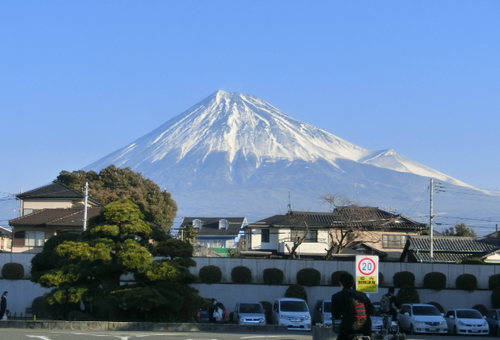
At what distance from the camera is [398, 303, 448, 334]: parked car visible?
2236 centimetres

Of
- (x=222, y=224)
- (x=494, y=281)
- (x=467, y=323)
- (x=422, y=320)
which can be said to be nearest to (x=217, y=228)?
(x=222, y=224)

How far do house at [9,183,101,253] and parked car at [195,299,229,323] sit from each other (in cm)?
1514

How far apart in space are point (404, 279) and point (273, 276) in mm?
A: 6425

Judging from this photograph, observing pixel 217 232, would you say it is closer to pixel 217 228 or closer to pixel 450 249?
pixel 217 228

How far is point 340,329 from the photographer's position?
28.8 feet

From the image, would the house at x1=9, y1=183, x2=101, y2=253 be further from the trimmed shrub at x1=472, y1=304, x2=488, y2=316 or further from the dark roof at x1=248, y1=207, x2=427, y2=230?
the trimmed shrub at x1=472, y1=304, x2=488, y2=316

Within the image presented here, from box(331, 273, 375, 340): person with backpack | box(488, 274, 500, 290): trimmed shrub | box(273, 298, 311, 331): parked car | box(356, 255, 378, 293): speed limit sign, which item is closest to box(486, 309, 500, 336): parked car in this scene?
box(488, 274, 500, 290): trimmed shrub

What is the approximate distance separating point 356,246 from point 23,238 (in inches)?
980

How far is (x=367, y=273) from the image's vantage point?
1589 centimetres

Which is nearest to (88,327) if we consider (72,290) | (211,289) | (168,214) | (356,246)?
(72,290)

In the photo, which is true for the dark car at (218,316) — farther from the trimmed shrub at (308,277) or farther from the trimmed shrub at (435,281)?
the trimmed shrub at (435,281)

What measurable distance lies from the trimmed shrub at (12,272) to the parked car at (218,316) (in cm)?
1011

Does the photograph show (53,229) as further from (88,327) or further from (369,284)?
(369,284)

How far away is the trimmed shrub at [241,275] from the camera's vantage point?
2992 centimetres
